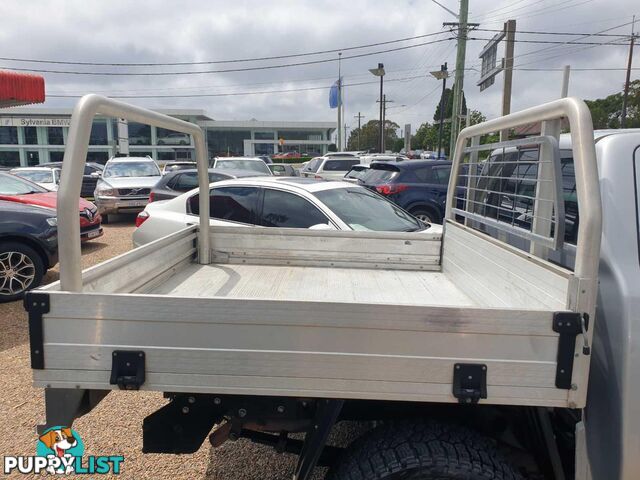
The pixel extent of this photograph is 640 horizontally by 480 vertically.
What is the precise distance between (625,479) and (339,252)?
2.35 meters

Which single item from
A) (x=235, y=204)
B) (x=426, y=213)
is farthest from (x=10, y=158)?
(x=235, y=204)

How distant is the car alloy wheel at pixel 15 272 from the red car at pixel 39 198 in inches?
76.0

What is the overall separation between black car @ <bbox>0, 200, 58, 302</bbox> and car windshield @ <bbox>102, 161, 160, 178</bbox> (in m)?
8.44

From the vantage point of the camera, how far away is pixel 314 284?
3.22 m

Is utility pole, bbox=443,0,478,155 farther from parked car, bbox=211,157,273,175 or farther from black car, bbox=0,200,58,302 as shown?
black car, bbox=0,200,58,302

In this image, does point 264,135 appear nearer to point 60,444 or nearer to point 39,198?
point 39,198

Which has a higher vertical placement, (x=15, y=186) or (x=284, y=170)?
(x=284, y=170)

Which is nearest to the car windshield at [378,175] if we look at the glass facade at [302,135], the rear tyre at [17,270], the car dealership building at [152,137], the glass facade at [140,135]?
the rear tyre at [17,270]

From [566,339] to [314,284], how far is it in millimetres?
1853

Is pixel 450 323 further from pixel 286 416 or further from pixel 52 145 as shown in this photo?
pixel 52 145

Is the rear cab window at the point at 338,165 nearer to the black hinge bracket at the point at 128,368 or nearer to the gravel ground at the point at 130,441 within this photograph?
the gravel ground at the point at 130,441

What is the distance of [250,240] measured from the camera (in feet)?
12.1

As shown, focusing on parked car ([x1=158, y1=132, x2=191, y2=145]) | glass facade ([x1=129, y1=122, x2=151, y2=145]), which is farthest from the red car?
glass facade ([x1=129, y1=122, x2=151, y2=145])

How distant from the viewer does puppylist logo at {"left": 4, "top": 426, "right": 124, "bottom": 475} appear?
6.31 feet
